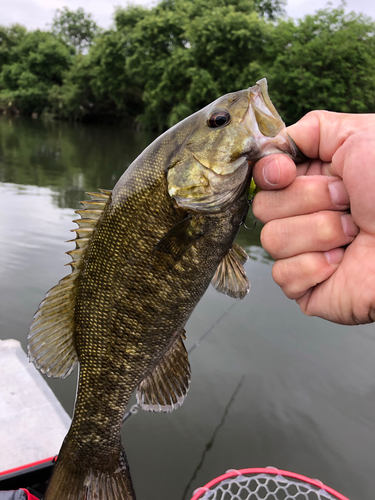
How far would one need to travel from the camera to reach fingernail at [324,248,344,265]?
1.60 m

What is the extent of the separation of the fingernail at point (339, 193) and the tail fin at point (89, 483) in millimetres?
1640

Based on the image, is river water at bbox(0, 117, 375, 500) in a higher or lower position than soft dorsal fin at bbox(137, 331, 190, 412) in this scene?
lower

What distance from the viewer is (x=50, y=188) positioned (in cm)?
1155

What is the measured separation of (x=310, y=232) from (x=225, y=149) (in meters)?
0.49

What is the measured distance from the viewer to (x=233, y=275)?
1.91 m

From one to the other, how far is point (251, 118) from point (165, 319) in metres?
0.93

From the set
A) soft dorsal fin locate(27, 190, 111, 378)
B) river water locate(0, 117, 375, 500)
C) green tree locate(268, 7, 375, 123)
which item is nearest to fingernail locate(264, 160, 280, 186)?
soft dorsal fin locate(27, 190, 111, 378)

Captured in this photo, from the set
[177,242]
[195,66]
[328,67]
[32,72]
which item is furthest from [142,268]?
[32,72]

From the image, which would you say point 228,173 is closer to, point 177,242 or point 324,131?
point 177,242

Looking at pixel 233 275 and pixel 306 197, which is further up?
pixel 306 197

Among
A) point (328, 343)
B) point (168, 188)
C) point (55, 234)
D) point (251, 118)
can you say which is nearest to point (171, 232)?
point (168, 188)

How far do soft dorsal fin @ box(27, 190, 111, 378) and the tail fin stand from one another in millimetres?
458

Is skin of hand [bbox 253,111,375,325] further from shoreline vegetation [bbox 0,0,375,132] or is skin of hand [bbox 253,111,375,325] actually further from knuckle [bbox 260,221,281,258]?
shoreline vegetation [bbox 0,0,375,132]

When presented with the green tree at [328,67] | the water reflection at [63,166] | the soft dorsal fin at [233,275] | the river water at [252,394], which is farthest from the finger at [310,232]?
the green tree at [328,67]
